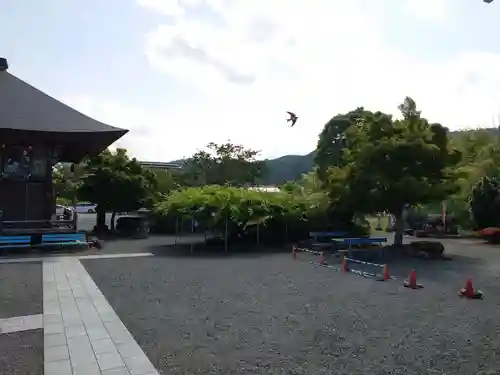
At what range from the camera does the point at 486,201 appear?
2420cm

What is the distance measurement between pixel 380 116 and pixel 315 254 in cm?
568

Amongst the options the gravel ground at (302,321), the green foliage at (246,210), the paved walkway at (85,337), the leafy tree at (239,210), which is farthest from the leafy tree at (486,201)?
the paved walkway at (85,337)

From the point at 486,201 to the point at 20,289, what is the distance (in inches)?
896

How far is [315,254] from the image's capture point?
16750 millimetres

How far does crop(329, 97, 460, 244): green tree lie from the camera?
51.7 feet

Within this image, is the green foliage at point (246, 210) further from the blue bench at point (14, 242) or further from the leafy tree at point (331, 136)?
the leafy tree at point (331, 136)

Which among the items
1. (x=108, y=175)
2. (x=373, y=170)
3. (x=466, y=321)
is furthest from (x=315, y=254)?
(x=108, y=175)

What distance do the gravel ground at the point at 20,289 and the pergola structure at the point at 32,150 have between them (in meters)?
4.97

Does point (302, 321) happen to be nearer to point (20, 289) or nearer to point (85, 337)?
point (85, 337)

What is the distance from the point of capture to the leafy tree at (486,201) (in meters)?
24.0

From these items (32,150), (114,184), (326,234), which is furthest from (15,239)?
(326,234)

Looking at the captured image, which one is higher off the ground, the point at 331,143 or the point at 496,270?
the point at 331,143

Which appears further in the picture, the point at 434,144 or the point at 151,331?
the point at 434,144

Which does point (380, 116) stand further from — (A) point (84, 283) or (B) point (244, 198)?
(A) point (84, 283)
